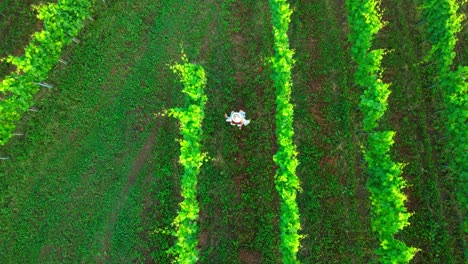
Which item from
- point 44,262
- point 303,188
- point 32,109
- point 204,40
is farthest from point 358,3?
point 44,262

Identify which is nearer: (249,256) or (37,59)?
(37,59)

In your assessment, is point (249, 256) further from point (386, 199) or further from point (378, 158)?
point (378, 158)

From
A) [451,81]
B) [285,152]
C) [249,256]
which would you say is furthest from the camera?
[249,256]

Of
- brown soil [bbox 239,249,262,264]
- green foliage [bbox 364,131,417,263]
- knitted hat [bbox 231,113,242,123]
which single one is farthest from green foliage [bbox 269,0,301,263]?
green foliage [bbox 364,131,417,263]

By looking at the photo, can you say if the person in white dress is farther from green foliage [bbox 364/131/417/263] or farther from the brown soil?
the brown soil

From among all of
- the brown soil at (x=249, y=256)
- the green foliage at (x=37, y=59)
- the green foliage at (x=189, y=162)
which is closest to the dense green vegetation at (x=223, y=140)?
the brown soil at (x=249, y=256)

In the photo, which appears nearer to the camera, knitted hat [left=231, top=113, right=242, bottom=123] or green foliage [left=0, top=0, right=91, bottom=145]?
green foliage [left=0, top=0, right=91, bottom=145]

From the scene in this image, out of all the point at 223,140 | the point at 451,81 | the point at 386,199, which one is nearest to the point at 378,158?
the point at 386,199
